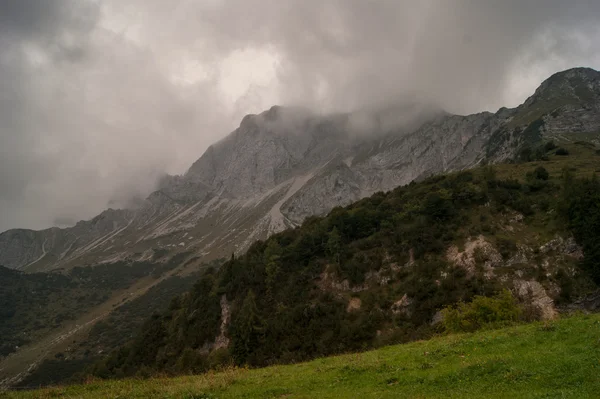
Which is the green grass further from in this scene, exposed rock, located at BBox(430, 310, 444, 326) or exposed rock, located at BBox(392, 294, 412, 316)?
exposed rock, located at BBox(392, 294, 412, 316)

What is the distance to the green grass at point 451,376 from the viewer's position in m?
12.9

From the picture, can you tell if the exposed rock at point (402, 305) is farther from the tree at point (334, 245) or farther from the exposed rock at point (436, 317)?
the tree at point (334, 245)

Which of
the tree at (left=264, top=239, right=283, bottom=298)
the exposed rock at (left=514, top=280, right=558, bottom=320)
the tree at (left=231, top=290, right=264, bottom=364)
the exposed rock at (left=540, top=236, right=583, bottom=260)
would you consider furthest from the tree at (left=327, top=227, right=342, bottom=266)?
the exposed rock at (left=540, top=236, right=583, bottom=260)

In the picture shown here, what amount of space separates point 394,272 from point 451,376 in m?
51.3

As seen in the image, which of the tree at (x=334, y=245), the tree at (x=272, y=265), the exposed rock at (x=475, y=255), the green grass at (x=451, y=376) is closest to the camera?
the green grass at (x=451, y=376)

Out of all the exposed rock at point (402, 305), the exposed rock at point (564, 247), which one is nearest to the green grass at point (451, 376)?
the exposed rock at point (402, 305)

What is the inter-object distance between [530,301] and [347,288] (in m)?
29.6

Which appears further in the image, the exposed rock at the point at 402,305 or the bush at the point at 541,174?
the bush at the point at 541,174

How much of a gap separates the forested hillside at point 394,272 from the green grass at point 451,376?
21156mm

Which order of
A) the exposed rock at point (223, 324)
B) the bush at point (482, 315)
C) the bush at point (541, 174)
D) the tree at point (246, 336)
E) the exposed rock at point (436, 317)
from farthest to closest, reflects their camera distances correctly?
the bush at point (541, 174), the exposed rock at point (223, 324), the tree at point (246, 336), the exposed rock at point (436, 317), the bush at point (482, 315)

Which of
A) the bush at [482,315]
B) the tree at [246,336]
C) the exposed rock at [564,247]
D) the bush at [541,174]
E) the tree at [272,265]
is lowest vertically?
the tree at [246,336]

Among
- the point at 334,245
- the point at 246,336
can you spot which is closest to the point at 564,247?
the point at 334,245

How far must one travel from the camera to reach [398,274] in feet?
208

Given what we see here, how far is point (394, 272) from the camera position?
64625 millimetres
